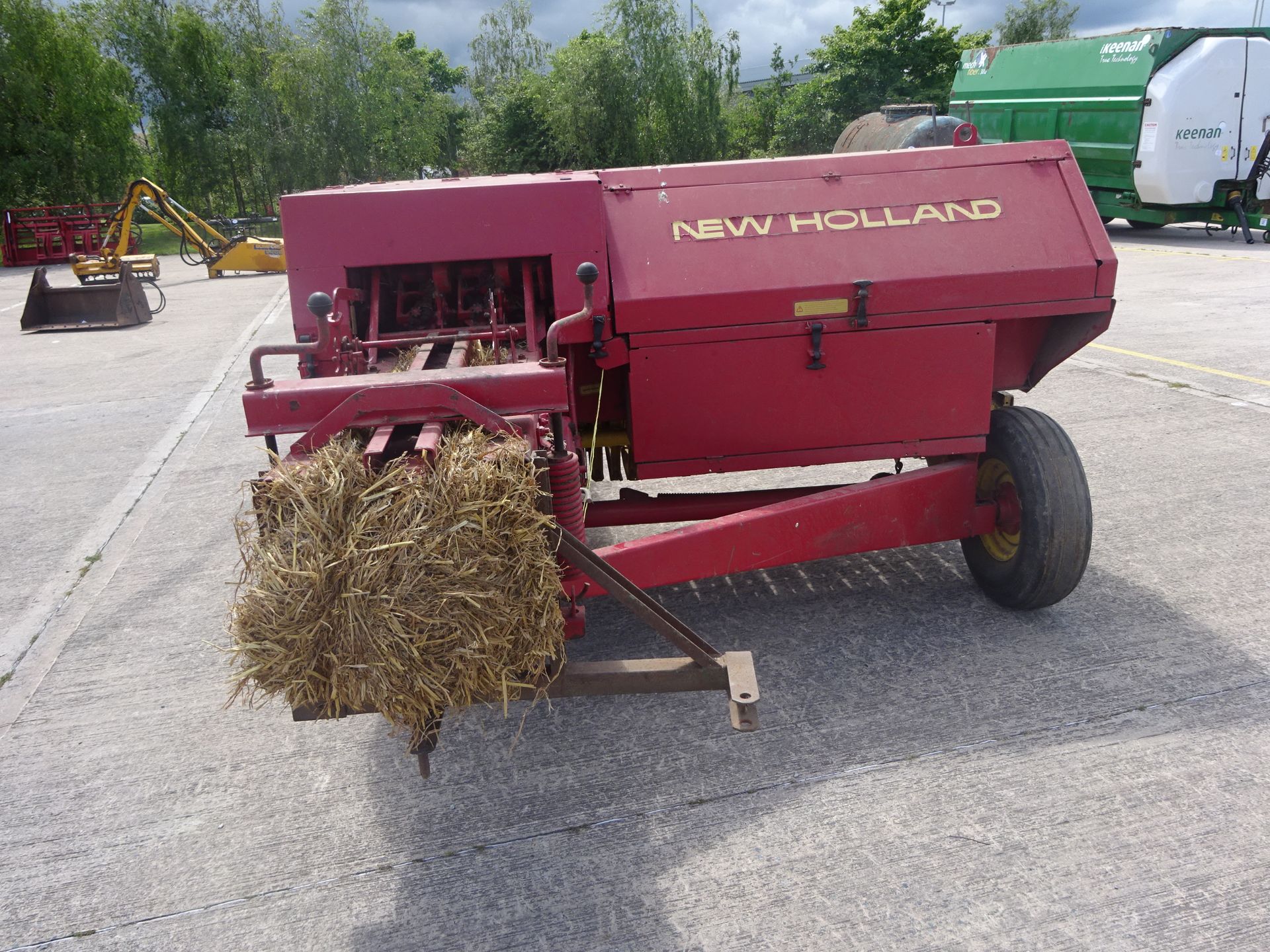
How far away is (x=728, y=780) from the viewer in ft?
10.2

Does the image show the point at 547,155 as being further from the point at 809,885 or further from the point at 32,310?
the point at 809,885

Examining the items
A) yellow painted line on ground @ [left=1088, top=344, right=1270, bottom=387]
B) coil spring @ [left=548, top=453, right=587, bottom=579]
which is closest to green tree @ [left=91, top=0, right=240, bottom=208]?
yellow painted line on ground @ [left=1088, top=344, right=1270, bottom=387]

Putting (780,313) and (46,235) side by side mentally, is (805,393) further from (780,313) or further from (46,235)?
(46,235)

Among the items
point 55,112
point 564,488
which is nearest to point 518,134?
point 55,112

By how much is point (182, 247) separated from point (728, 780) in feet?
75.9

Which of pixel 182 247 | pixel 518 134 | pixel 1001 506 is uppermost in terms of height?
pixel 518 134

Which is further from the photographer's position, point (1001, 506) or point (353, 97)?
point (353, 97)

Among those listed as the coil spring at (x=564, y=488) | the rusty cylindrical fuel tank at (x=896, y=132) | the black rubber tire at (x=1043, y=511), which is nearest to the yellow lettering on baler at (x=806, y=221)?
the black rubber tire at (x=1043, y=511)

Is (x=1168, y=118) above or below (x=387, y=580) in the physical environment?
A: above

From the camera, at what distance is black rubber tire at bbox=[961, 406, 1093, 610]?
12.2 ft

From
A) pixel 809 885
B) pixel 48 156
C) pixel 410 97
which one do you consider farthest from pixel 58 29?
pixel 809 885

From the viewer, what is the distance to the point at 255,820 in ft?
10.0

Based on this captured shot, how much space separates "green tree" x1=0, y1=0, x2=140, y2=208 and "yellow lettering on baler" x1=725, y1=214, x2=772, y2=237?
1253 inches

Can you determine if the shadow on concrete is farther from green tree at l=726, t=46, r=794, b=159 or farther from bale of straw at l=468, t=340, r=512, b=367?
green tree at l=726, t=46, r=794, b=159
